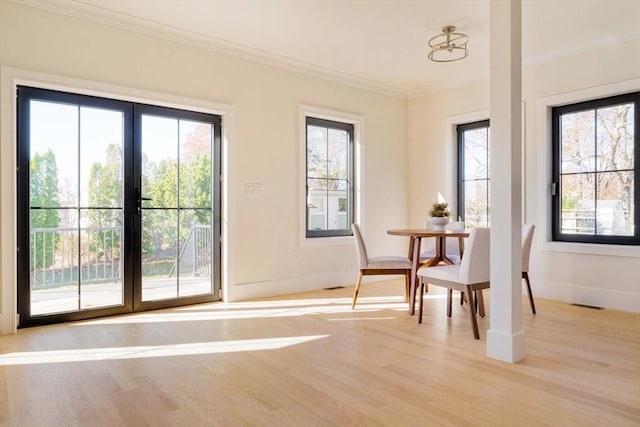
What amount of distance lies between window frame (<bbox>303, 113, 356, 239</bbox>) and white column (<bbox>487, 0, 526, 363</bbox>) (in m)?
2.72

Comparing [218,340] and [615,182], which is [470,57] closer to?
[615,182]

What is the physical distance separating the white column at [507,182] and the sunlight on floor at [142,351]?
1355 millimetres

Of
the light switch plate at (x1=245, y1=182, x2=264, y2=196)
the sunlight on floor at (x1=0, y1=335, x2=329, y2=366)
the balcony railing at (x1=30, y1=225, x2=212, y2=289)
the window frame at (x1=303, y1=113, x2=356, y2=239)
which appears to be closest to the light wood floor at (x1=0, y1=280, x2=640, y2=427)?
the sunlight on floor at (x1=0, y1=335, x2=329, y2=366)

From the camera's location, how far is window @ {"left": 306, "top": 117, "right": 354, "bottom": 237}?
526 cm

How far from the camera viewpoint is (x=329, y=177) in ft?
17.9

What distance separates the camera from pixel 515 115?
2637mm

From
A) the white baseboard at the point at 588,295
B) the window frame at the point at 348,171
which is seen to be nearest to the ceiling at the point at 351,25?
the window frame at the point at 348,171

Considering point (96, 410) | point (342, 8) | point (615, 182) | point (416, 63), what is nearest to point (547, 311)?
point (615, 182)

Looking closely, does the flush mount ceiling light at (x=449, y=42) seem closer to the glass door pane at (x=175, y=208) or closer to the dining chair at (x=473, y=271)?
the dining chair at (x=473, y=271)

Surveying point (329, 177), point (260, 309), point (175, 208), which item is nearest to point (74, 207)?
point (175, 208)

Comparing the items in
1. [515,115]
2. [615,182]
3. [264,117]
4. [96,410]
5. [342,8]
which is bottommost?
[96,410]

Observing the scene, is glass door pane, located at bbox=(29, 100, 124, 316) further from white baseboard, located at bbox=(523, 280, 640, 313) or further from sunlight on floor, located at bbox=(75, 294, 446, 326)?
white baseboard, located at bbox=(523, 280, 640, 313)

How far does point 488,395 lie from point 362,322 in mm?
1550

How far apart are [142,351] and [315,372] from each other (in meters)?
1.24
